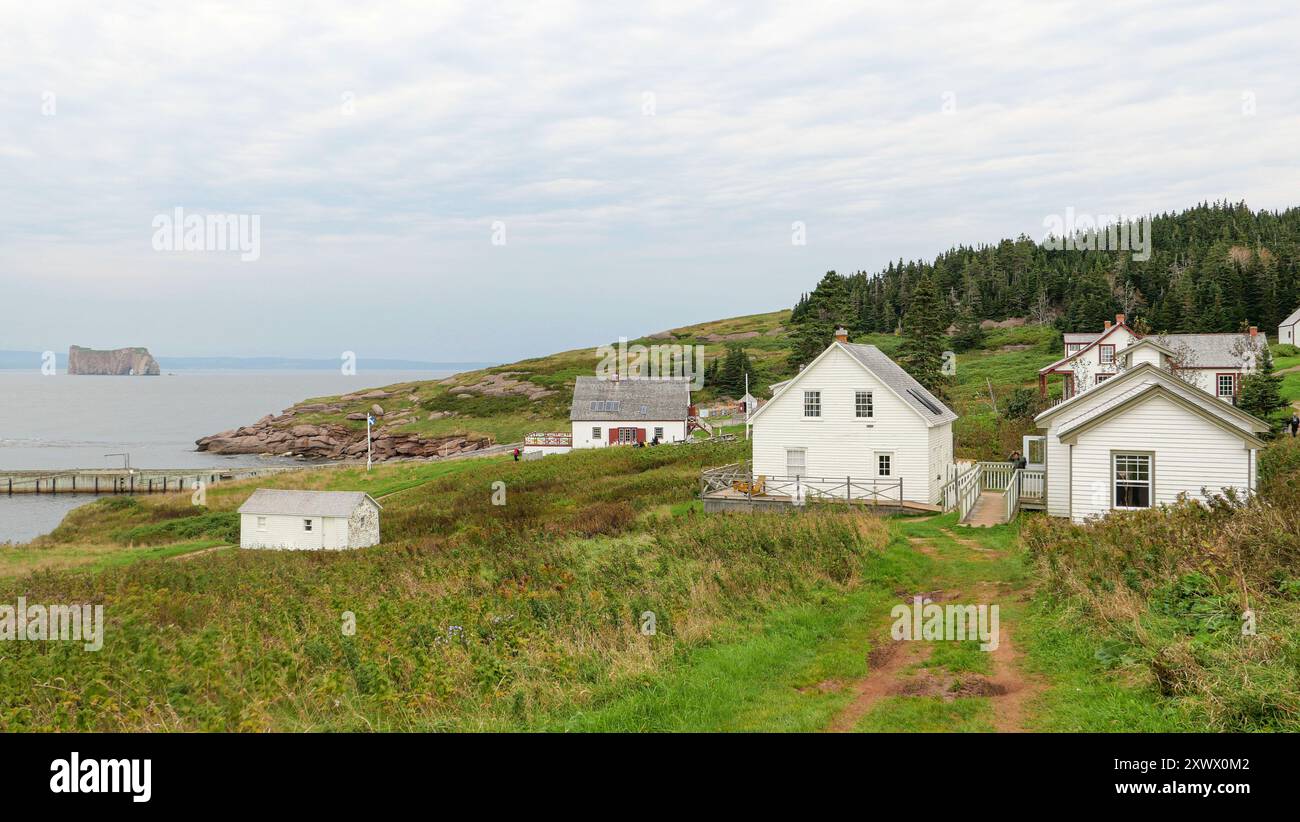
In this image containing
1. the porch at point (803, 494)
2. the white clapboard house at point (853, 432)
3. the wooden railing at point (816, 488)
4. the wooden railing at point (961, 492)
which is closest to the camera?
the wooden railing at point (961, 492)

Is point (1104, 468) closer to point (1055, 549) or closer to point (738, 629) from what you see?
point (1055, 549)

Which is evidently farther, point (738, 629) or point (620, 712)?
point (738, 629)

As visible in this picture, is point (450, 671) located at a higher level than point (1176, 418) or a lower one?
lower

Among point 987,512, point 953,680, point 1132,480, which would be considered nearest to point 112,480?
point 987,512

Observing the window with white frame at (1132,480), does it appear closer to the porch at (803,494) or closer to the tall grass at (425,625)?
the porch at (803,494)

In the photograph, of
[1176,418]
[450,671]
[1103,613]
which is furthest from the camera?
[1176,418]

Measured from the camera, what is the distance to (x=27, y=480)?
7725 cm

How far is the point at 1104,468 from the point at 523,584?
59.1 feet

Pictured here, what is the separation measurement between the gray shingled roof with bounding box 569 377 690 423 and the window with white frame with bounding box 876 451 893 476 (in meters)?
39.9

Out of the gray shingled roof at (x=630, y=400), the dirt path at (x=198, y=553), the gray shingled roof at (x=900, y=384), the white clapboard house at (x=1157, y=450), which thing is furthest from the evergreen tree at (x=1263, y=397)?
the dirt path at (x=198, y=553)

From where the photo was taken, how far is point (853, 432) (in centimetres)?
3319

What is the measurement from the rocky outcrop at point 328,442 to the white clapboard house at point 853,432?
2267 inches

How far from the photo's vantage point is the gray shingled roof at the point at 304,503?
36.0 meters
